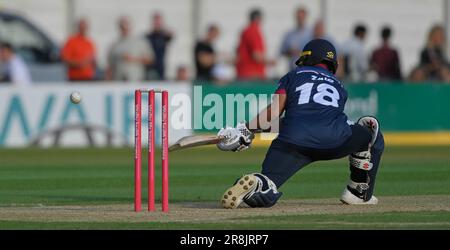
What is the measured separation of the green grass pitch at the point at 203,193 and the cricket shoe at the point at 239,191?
11cm

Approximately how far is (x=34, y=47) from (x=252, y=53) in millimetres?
4750

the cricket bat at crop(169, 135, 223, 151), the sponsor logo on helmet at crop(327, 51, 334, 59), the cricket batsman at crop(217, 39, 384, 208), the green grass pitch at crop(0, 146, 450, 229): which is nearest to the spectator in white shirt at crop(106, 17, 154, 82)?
the green grass pitch at crop(0, 146, 450, 229)

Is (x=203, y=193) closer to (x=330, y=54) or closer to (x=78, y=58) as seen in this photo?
(x=330, y=54)

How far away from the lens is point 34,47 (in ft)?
93.4

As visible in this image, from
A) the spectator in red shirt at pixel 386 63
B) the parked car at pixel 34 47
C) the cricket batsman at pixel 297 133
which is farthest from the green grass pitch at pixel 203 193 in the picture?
the parked car at pixel 34 47

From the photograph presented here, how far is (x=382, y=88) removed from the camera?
26.5 meters

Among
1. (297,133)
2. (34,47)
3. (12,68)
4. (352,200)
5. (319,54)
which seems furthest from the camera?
(34,47)

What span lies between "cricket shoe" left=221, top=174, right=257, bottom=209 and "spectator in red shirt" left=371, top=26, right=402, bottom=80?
15664mm

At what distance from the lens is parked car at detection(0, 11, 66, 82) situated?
2814 centimetres

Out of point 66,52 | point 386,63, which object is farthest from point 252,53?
point 66,52

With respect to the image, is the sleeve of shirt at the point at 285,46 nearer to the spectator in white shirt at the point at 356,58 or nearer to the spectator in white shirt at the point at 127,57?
the spectator in white shirt at the point at 356,58

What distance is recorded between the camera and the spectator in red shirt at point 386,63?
28000 millimetres

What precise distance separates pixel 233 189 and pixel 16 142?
1338 cm
